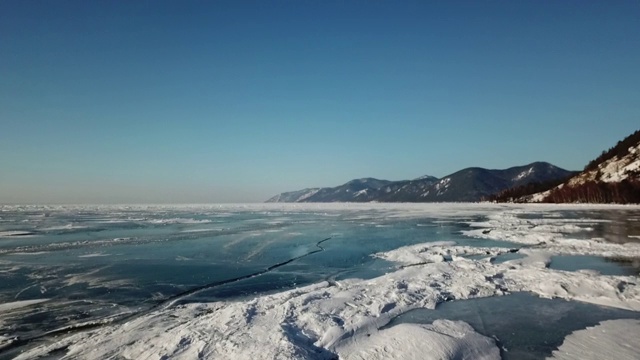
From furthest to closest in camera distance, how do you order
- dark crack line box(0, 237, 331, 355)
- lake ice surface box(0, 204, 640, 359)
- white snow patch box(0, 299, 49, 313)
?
white snow patch box(0, 299, 49, 313) < dark crack line box(0, 237, 331, 355) < lake ice surface box(0, 204, 640, 359)

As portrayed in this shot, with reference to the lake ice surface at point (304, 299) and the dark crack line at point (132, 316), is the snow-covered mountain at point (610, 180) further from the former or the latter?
the dark crack line at point (132, 316)

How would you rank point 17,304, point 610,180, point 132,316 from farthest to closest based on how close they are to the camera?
point 610,180
point 17,304
point 132,316

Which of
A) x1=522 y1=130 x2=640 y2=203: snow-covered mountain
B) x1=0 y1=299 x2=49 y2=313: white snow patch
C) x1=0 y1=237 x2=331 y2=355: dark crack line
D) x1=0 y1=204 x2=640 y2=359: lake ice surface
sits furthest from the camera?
x1=522 y1=130 x2=640 y2=203: snow-covered mountain

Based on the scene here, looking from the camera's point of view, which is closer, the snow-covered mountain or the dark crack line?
the dark crack line

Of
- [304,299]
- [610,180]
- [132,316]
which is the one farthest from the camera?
[610,180]

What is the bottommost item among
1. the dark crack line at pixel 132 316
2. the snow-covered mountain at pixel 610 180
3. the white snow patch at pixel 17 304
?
the dark crack line at pixel 132 316

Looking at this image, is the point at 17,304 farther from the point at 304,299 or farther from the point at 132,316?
the point at 304,299

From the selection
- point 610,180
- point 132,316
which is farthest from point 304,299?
point 610,180

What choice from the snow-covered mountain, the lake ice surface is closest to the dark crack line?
the lake ice surface

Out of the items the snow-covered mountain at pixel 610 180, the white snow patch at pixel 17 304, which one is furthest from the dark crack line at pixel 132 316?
the snow-covered mountain at pixel 610 180

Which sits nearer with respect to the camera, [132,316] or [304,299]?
[132,316]

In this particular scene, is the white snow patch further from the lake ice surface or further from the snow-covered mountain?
the snow-covered mountain

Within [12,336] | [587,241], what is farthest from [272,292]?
[587,241]

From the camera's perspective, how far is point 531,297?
9.29 metres
